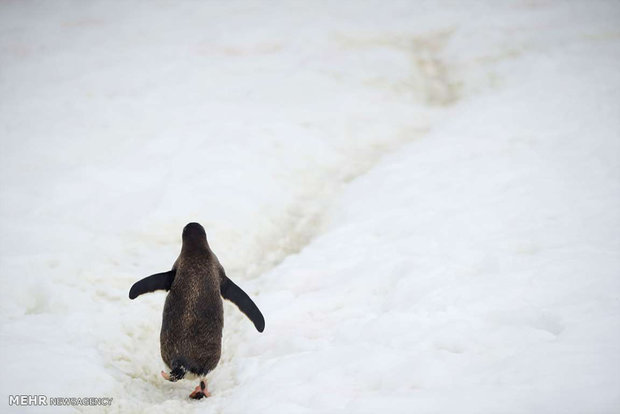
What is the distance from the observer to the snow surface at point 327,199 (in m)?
3.05

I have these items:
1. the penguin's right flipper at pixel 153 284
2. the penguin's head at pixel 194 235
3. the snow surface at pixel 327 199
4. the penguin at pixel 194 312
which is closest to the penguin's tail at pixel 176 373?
the penguin at pixel 194 312

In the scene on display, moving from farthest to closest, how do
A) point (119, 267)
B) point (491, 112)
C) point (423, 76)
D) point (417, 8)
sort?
point (417, 8)
point (423, 76)
point (491, 112)
point (119, 267)

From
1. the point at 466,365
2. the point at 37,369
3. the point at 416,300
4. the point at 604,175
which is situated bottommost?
the point at 37,369

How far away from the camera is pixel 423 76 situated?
954cm

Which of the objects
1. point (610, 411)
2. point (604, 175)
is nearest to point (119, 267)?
point (610, 411)

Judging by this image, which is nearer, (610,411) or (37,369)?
(610,411)

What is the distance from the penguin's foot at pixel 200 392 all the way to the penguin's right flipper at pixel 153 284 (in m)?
0.78

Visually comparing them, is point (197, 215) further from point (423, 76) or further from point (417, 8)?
point (417, 8)

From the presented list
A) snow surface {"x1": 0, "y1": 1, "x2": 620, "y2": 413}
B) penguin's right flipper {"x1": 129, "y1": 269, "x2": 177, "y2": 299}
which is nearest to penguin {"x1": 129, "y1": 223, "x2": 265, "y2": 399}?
penguin's right flipper {"x1": 129, "y1": 269, "x2": 177, "y2": 299}

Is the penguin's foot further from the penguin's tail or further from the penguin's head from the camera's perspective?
the penguin's head

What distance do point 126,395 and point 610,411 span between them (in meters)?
2.84

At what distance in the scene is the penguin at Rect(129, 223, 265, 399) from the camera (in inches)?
134

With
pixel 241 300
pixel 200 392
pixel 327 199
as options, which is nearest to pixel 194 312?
pixel 241 300

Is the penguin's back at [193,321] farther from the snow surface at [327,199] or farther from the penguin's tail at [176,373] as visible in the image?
the snow surface at [327,199]
